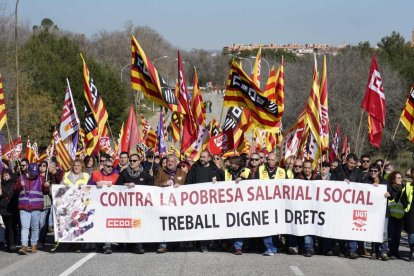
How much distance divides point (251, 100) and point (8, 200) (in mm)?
5294

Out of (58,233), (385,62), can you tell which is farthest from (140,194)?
(385,62)

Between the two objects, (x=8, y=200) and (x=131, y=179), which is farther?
(x=8, y=200)

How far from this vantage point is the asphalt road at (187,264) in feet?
38.4

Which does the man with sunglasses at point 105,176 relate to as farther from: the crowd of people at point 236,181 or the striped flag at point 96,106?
the striped flag at point 96,106

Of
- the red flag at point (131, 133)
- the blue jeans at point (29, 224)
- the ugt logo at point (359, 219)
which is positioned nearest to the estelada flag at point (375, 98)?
the ugt logo at point (359, 219)

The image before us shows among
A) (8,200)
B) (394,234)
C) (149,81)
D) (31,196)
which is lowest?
(394,234)

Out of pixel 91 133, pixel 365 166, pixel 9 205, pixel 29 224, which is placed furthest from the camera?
pixel 91 133

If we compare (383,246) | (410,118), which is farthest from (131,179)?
(410,118)

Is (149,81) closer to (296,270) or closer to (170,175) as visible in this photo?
(170,175)

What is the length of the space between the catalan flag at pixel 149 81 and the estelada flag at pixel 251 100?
1130 mm

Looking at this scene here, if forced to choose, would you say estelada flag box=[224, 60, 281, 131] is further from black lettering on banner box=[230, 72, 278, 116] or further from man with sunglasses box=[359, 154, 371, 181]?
man with sunglasses box=[359, 154, 371, 181]

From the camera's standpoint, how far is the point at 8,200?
1420 centimetres

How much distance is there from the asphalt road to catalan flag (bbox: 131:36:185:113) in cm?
362

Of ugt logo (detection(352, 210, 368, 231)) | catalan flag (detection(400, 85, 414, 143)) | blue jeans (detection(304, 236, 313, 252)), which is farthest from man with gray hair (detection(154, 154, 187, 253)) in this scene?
catalan flag (detection(400, 85, 414, 143))
